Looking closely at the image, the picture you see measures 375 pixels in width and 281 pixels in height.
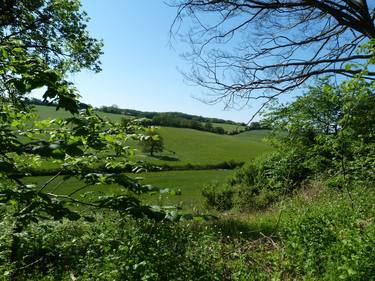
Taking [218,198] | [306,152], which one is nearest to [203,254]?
[306,152]

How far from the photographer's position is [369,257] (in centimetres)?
410

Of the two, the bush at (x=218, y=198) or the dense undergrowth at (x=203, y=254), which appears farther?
the bush at (x=218, y=198)

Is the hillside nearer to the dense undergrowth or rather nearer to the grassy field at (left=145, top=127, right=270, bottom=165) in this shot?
the grassy field at (left=145, top=127, right=270, bottom=165)

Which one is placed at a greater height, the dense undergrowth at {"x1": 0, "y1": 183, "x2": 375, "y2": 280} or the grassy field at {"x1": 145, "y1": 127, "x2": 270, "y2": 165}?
the dense undergrowth at {"x1": 0, "y1": 183, "x2": 375, "y2": 280}

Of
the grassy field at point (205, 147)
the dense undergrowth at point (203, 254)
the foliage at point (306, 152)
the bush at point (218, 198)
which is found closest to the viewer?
the dense undergrowth at point (203, 254)

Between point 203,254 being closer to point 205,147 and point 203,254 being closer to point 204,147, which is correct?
point 204,147

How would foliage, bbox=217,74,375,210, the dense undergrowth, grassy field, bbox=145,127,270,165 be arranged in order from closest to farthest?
the dense undergrowth < foliage, bbox=217,74,375,210 < grassy field, bbox=145,127,270,165

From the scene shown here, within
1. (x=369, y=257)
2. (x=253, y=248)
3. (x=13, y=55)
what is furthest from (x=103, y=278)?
(x=253, y=248)

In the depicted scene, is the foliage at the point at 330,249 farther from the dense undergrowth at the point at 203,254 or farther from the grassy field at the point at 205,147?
the grassy field at the point at 205,147

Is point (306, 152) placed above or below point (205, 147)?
above

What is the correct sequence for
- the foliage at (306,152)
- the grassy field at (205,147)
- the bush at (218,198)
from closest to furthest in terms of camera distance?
the foliage at (306,152) → the bush at (218,198) → the grassy field at (205,147)

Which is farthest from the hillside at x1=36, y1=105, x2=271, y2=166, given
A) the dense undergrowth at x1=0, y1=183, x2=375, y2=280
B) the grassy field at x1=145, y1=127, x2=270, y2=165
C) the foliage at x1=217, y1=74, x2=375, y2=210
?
the dense undergrowth at x1=0, y1=183, x2=375, y2=280

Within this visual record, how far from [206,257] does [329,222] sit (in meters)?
2.23

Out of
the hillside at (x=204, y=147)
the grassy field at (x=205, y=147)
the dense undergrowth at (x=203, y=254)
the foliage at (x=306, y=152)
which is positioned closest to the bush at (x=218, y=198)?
the foliage at (x=306, y=152)
